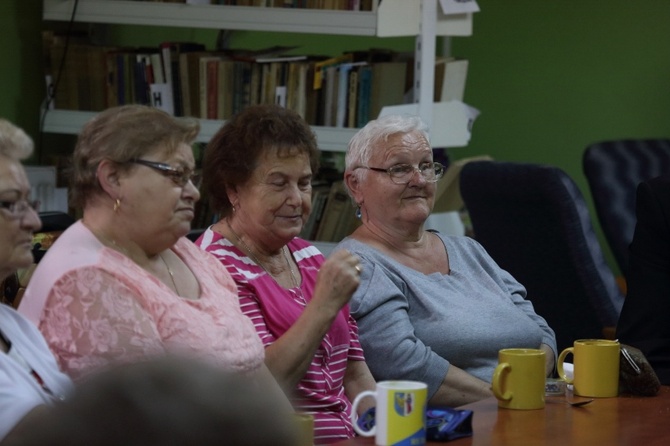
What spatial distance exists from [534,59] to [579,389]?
3829 mm

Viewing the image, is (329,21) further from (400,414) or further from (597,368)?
(400,414)

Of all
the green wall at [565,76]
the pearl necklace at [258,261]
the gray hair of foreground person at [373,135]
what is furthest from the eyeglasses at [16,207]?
the green wall at [565,76]

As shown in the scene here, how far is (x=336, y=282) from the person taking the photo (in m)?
2.09

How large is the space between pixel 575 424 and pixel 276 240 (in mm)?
784

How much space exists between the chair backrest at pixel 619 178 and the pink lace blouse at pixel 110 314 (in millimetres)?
2669

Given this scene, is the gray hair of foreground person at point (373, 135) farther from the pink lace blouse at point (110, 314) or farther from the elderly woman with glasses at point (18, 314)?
the elderly woman with glasses at point (18, 314)

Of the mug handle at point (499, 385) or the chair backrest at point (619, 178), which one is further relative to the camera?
the chair backrest at point (619, 178)

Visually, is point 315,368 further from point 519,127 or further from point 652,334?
point 519,127

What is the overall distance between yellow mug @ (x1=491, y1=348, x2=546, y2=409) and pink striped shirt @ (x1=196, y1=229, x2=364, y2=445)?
435 mm

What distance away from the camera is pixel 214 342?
75.2 inches

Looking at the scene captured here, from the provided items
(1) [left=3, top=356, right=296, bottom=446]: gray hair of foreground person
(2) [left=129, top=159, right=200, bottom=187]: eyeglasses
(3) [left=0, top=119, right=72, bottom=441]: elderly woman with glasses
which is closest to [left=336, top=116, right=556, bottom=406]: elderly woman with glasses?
(2) [left=129, top=159, right=200, bottom=187]: eyeglasses

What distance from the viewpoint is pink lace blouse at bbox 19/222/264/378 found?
172 centimetres

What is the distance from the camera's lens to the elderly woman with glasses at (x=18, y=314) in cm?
152

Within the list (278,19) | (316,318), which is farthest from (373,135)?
(278,19)
